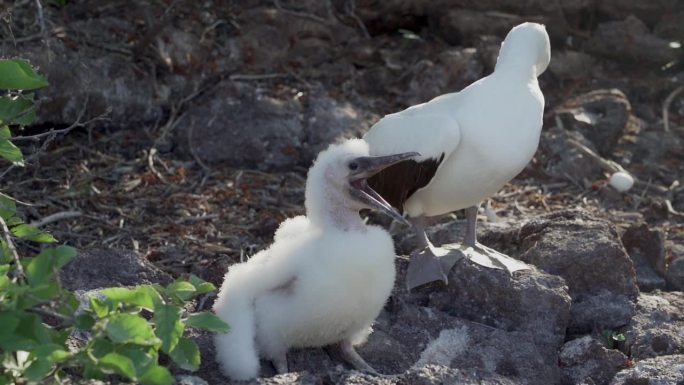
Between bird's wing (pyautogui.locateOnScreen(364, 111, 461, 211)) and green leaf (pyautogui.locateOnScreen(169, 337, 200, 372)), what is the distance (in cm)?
200

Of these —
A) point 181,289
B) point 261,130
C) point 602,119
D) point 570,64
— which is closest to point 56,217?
point 261,130

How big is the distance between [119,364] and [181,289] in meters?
0.47

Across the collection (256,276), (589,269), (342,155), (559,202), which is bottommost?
(559,202)

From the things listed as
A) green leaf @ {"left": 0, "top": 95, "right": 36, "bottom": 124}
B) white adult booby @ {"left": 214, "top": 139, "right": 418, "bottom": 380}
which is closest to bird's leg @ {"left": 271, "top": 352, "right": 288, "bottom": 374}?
white adult booby @ {"left": 214, "top": 139, "right": 418, "bottom": 380}

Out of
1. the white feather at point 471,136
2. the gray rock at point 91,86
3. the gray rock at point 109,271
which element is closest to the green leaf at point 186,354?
the gray rock at point 109,271

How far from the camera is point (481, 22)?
8406 mm

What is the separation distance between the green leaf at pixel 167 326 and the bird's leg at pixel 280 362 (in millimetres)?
890

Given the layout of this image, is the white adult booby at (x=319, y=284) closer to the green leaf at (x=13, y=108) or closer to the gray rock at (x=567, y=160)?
the green leaf at (x=13, y=108)

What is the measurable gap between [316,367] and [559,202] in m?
2.90

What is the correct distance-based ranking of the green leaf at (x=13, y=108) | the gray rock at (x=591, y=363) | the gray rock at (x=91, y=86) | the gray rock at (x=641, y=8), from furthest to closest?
1. the gray rock at (x=641, y=8)
2. the gray rock at (x=91, y=86)
3. the gray rock at (x=591, y=363)
4. the green leaf at (x=13, y=108)

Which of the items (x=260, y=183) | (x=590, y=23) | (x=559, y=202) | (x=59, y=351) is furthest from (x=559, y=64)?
(x=59, y=351)

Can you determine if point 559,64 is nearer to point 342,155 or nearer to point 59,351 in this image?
point 342,155

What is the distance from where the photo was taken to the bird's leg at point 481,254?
190 inches

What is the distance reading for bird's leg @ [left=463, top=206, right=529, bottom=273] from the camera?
4828mm
